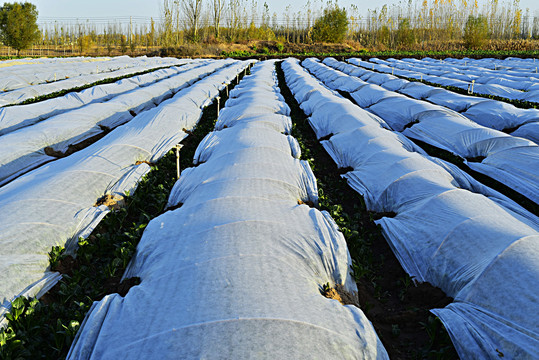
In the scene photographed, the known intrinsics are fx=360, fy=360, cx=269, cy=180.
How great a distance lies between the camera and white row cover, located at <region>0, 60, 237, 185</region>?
7062mm

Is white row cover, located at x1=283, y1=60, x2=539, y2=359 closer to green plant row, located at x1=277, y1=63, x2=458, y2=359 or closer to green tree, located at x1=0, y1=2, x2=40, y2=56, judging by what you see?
green plant row, located at x1=277, y1=63, x2=458, y2=359

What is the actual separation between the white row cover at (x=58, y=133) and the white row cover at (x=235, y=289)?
434 centimetres

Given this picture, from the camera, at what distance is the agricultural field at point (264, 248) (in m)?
2.77

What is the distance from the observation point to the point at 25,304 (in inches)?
141

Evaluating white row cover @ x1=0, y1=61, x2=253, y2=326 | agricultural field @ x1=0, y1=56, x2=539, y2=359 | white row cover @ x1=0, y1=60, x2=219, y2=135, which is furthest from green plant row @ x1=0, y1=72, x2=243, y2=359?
white row cover @ x1=0, y1=60, x2=219, y2=135

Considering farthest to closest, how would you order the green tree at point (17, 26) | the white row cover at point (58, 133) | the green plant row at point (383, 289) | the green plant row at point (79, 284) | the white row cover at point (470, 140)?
the green tree at point (17, 26) < the white row cover at point (58, 133) < the white row cover at point (470, 140) < the green plant row at point (383, 289) < the green plant row at point (79, 284)

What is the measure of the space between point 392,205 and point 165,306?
4.17 meters

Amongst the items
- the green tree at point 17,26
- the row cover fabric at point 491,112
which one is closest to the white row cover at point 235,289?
the row cover fabric at point 491,112

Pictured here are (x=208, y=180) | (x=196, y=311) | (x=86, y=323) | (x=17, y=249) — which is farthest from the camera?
(x=208, y=180)

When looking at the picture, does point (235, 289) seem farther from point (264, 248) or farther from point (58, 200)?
point (58, 200)

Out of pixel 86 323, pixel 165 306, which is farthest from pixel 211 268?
pixel 86 323

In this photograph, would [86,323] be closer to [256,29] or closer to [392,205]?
[392,205]

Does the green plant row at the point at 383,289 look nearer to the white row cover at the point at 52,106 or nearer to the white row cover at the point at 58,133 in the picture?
the white row cover at the point at 58,133

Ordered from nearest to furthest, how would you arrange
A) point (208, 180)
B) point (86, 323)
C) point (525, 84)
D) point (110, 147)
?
point (86, 323), point (208, 180), point (110, 147), point (525, 84)
